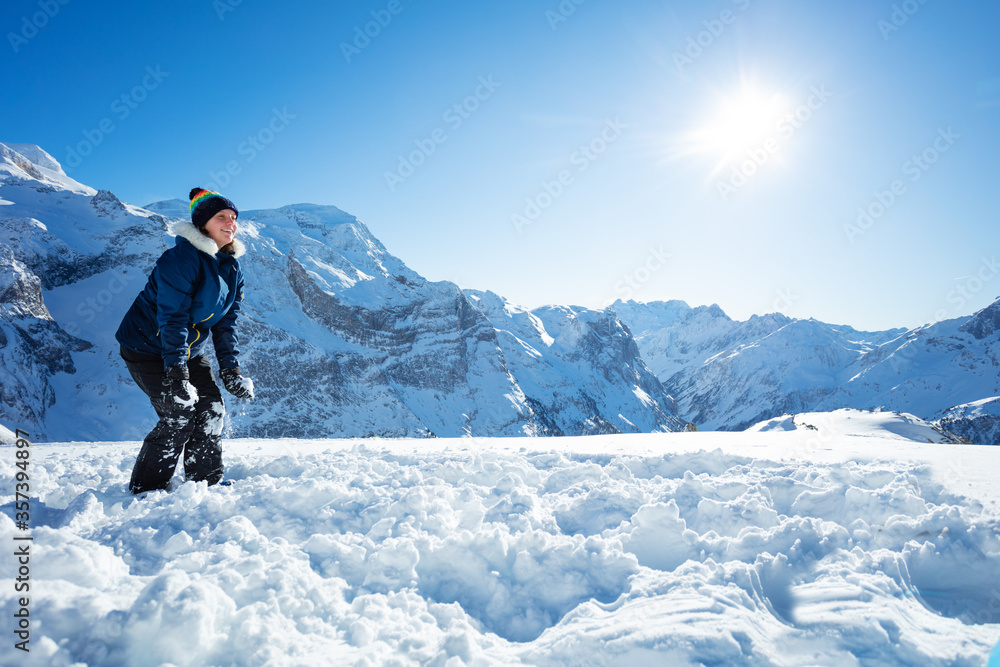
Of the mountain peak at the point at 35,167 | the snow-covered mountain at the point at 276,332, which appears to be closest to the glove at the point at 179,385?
the snow-covered mountain at the point at 276,332

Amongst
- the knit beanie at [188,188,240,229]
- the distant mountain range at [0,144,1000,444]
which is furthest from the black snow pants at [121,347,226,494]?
the distant mountain range at [0,144,1000,444]

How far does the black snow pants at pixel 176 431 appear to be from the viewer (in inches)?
156

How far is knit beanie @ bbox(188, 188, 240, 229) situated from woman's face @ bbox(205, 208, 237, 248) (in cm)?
4

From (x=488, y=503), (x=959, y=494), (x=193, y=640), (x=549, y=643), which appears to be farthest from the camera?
(x=488, y=503)

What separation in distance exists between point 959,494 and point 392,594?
13.5 ft

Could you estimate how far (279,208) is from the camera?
158m

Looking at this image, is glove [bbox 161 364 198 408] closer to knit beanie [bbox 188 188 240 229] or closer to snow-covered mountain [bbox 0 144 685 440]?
knit beanie [bbox 188 188 240 229]

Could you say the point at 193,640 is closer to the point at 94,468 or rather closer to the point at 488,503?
the point at 488,503

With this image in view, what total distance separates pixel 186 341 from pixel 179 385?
402mm

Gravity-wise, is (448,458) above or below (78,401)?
below

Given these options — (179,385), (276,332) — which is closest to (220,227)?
(179,385)

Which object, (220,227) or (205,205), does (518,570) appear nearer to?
(220,227)

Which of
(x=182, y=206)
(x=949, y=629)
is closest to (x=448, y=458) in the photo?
(x=949, y=629)

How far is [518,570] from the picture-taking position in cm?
263
